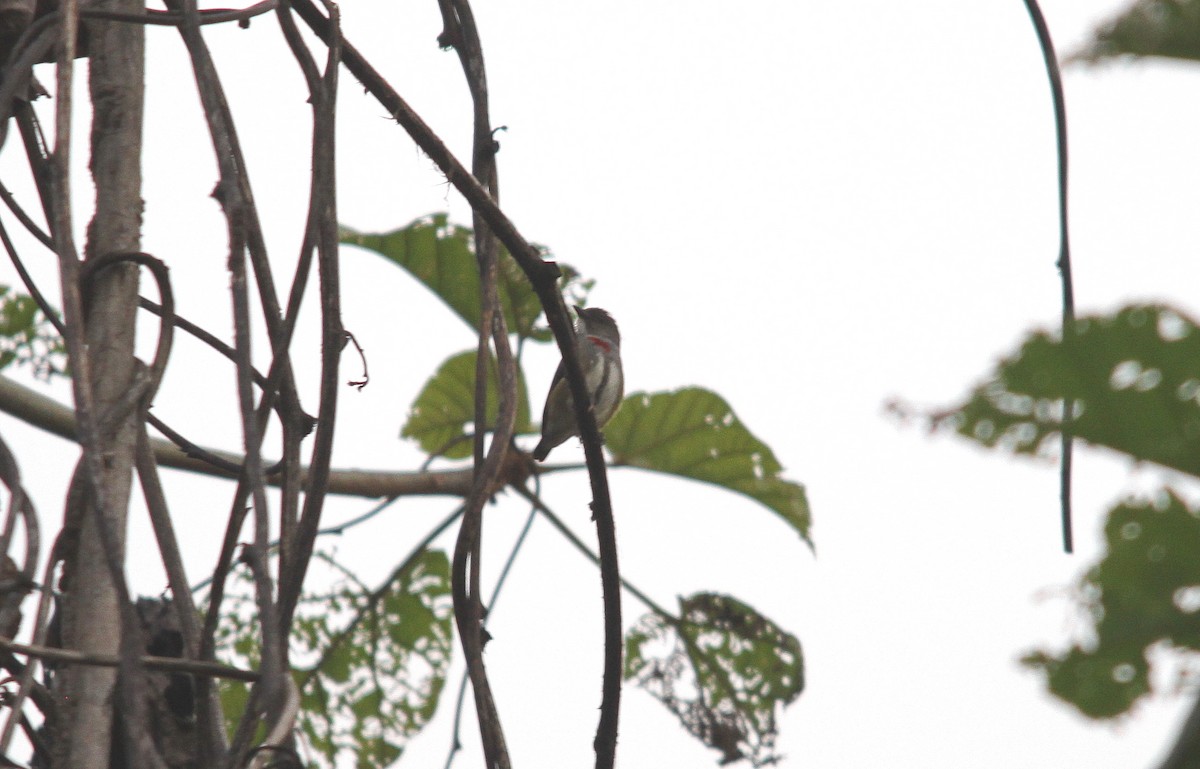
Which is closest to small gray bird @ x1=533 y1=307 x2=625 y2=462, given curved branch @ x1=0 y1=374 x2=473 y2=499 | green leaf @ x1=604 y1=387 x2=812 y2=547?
green leaf @ x1=604 y1=387 x2=812 y2=547

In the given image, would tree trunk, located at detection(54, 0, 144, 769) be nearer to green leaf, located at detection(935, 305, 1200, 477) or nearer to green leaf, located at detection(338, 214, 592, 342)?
green leaf, located at detection(935, 305, 1200, 477)

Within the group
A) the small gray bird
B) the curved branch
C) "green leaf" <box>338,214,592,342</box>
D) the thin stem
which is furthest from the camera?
the small gray bird

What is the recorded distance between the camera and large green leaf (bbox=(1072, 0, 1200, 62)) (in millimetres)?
597

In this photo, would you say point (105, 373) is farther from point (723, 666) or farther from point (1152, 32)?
point (723, 666)

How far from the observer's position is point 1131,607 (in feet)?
2.01

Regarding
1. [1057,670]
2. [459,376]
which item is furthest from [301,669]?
[1057,670]

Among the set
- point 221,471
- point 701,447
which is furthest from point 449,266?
point 221,471

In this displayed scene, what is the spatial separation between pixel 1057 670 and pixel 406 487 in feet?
11.0

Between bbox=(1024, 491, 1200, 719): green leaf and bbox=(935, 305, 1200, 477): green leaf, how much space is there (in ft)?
0.11

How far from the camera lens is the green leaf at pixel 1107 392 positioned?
0.58m

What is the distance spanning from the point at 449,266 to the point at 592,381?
863 millimetres

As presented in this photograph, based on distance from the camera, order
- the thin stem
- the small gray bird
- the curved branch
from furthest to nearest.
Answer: the small gray bird < the curved branch < the thin stem

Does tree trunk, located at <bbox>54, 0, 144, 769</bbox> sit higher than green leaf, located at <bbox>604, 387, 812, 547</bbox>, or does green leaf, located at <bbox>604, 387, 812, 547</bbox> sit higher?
green leaf, located at <bbox>604, 387, 812, 547</bbox>

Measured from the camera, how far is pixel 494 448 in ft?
7.09
